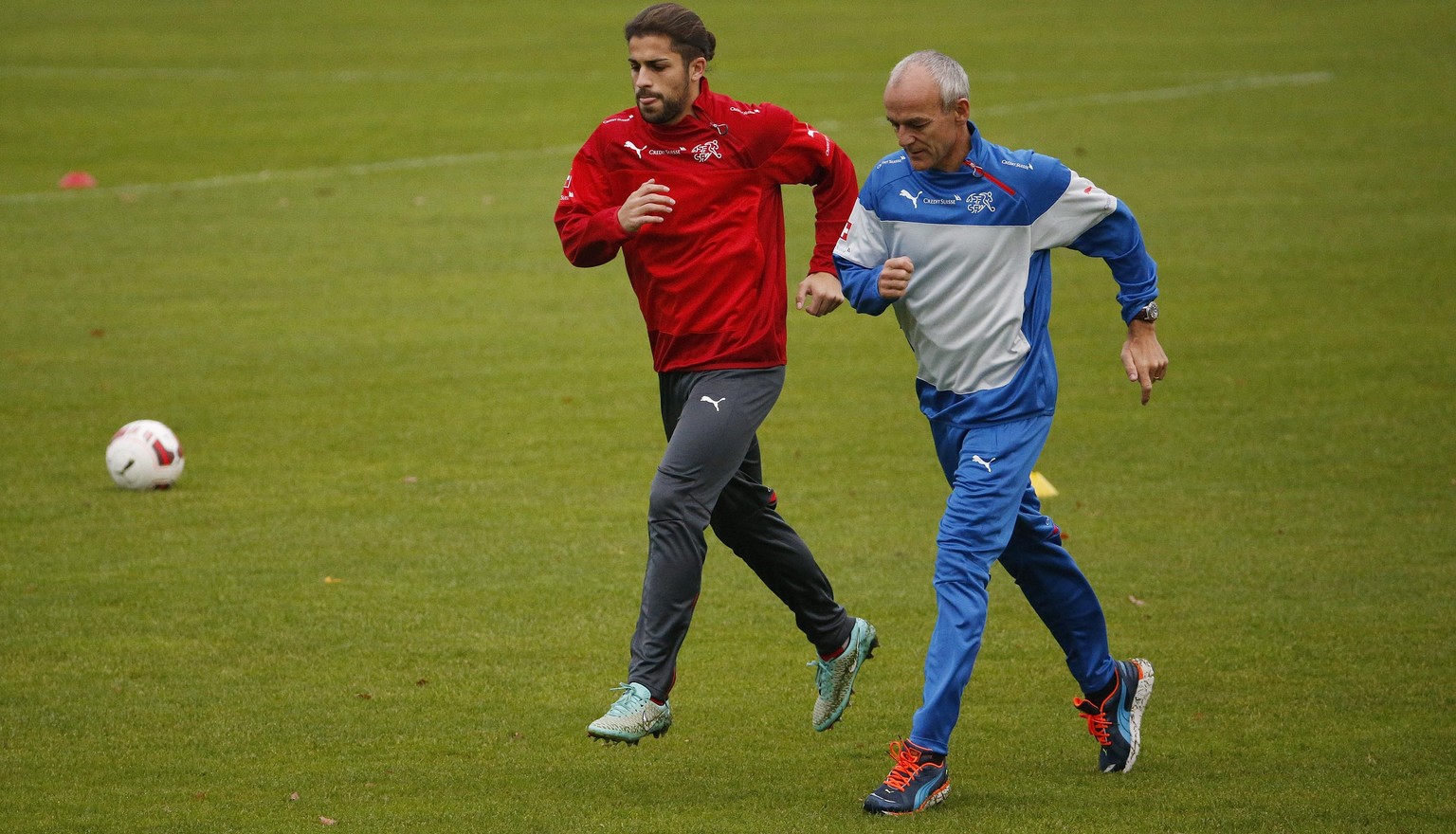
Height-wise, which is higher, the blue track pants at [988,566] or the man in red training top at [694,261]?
the man in red training top at [694,261]

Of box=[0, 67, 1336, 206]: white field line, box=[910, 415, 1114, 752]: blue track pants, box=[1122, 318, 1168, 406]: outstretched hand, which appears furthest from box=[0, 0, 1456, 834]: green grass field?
box=[1122, 318, 1168, 406]: outstretched hand

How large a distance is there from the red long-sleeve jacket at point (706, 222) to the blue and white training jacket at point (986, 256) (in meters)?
0.31

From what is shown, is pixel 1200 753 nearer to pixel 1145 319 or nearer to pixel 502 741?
pixel 1145 319

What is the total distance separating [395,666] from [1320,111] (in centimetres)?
2176

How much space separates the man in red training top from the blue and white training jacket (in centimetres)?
26

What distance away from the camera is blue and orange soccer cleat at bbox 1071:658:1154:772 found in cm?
605

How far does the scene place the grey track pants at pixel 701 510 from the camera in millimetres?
5816

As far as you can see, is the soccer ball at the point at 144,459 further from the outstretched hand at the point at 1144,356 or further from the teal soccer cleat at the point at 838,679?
the outstretched hand at the point at 1144,356

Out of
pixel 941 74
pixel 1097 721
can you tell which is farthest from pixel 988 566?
pixel 941 74

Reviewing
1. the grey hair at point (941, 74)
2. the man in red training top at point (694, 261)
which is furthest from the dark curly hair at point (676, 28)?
the grey hair at point (941, 74)

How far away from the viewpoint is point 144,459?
10234mm

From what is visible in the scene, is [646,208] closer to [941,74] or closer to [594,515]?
[941,74]

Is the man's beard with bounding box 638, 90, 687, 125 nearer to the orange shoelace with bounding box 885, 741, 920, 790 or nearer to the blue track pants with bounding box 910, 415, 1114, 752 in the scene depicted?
the blue track pants with bounding box 910, 415, 1114, 752

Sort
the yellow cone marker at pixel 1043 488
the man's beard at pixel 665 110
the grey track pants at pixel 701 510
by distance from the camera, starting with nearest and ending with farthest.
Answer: the grey track pants at pixel 701 510
the man's beard at pixel 665 110
the yellow cone marker at pixel 1043 488
